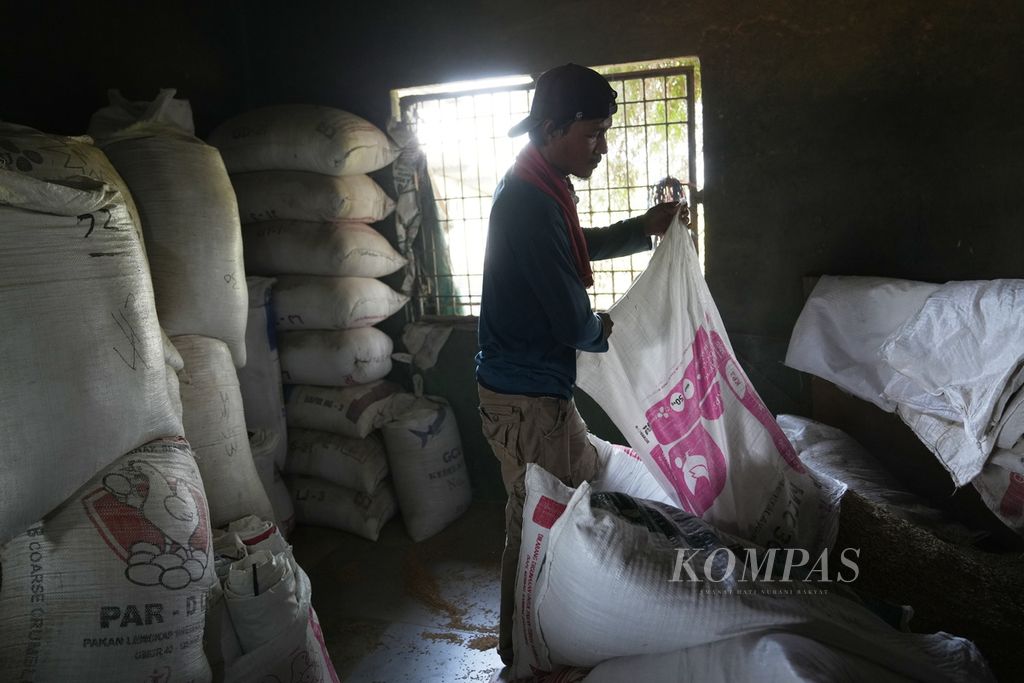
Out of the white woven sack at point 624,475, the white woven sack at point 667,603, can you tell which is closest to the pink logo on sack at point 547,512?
the white woven sack at point 667,603

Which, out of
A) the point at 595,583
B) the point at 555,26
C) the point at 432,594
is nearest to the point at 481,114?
the point at 555,26

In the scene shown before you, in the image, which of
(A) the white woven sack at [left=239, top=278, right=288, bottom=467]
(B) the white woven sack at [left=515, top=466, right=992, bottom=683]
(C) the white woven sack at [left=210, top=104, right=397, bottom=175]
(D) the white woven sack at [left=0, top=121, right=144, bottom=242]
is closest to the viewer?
(B) the white woven sack at [left=515, top=466, right=992, bottom=683]

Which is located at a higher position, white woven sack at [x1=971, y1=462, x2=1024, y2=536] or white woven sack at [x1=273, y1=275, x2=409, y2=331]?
white woven sack at [x1=273, y1=275, x2=409, y2=331]

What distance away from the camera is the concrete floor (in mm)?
2123

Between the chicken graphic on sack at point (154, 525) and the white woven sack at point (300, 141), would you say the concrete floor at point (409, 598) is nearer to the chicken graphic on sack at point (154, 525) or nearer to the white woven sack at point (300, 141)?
the chicken graphic on sack at point (154, 525)

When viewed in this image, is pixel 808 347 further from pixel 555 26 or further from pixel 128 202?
pixel 128 202

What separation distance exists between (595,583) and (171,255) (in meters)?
1.68

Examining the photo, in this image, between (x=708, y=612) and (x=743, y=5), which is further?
(x=743, y=5)

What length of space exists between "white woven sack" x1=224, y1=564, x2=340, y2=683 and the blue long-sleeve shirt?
0.73 metres

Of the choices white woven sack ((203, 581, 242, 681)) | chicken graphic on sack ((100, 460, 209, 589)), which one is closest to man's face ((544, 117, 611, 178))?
chicken graphic on sack ((100, 460, 209, 589))

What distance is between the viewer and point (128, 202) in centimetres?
181

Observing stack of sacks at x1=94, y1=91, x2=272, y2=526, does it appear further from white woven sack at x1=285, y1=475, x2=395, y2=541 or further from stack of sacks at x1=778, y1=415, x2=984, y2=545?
stack of sacks at x1=778, y1=415, x2=984, y2=545

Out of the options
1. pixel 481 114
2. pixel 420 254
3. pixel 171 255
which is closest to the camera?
pixel 171 255

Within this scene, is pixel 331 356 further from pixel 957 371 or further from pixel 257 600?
pixel 957 371
